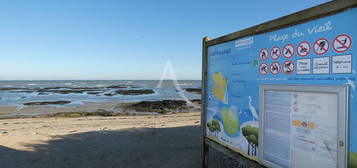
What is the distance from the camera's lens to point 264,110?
2.88 m

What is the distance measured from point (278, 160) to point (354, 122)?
100 centimetres

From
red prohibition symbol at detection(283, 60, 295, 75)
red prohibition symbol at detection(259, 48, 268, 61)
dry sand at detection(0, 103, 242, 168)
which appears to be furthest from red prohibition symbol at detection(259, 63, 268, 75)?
dry sand at detection(0, 103, 242, 168)

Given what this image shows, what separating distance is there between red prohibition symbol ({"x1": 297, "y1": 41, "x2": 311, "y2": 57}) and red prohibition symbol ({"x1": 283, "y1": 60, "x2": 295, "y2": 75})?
5.4 inches

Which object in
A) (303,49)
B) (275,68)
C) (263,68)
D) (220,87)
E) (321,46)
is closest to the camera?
(321,46)

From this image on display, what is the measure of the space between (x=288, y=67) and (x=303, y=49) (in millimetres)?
251

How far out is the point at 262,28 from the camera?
3.01 meters

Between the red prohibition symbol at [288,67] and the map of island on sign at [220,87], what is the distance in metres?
1.16

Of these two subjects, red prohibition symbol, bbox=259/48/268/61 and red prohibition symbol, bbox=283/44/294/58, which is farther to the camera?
red prohibition symbol, bbox=259/48/268/61

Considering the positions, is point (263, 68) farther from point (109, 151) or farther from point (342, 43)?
point (109, 151)

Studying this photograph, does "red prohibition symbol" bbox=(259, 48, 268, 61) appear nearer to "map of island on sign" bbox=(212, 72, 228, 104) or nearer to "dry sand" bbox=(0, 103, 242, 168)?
"map of island on sign" bbox=(212, 72, 228, 104)

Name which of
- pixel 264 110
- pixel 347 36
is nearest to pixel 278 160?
pixel 264 110

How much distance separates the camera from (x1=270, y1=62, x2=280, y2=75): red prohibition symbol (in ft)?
9.00

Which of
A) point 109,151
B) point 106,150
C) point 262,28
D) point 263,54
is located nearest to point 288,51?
point 263,54

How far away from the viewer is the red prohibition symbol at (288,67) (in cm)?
256
